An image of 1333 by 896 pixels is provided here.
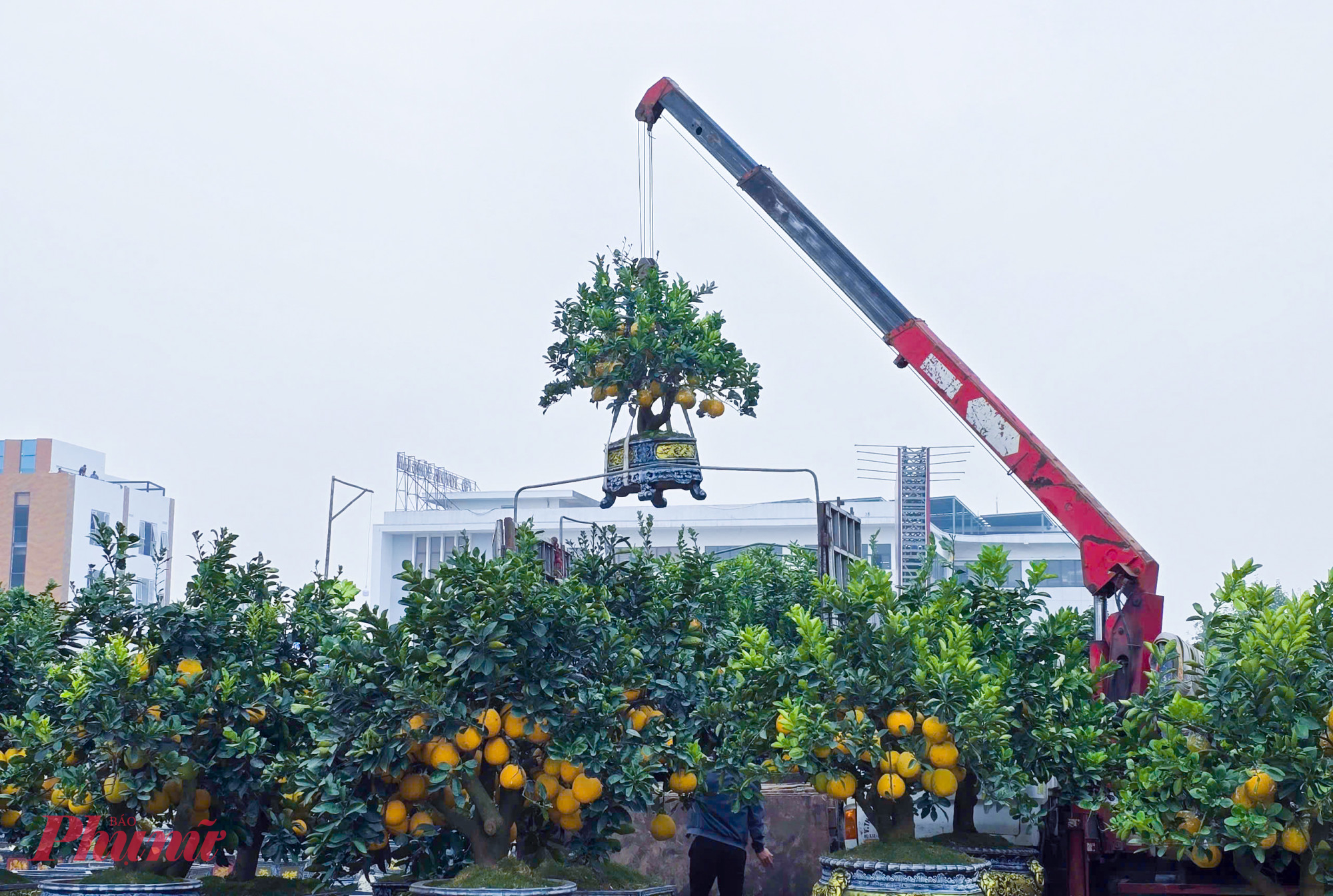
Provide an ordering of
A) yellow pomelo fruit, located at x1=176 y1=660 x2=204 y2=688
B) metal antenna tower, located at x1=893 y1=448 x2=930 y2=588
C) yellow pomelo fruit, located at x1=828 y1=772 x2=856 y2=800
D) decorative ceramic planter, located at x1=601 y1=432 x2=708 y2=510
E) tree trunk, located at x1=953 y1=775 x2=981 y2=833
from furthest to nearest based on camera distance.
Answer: metal antenna tower, located at x1=893 y1=448 x2=930 y2=588, decorative ceramic planter, located at x1=601 y1=432 x2=708 y2=510, tree trunk, located at x1=953 y1=775 x2=981 y2=833, yellow pomelo fruit, located at x1=176 y1=660 x2=204 y2=688, yellow pomelo fruit, located at x1=828 y1=772 x2=856 y2=800

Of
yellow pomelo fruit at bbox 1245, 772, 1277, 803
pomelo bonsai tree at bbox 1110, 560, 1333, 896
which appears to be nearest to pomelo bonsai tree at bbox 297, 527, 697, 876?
pomelo bonsai tree at bbox 1110, 560, 1333, 896

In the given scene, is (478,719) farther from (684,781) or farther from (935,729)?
(935,729)

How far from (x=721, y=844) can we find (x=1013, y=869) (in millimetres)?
2316

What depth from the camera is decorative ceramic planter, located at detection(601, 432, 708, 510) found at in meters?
14.0

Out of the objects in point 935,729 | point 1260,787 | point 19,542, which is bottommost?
point 1260,787

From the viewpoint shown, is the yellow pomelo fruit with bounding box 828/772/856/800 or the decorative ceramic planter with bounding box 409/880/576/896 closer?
the decorative ceramic planter with bounding box 409/880/576/896

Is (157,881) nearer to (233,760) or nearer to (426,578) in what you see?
(233,760)

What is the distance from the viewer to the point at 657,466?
46.1 feet

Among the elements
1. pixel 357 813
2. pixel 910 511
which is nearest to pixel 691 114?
pixel 357 813

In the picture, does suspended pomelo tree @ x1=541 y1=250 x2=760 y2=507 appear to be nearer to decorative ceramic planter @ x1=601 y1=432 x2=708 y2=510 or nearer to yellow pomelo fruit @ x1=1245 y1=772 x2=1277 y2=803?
decorative ceramic planter @ x1=601 y1=432 x2=708 y2=510

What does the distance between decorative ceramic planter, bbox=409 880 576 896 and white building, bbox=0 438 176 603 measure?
79.4m

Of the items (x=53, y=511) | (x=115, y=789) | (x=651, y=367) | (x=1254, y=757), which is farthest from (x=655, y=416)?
(x=53, y=511)

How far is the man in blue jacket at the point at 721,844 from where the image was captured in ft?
38.0

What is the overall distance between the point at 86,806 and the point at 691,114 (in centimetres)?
1184
